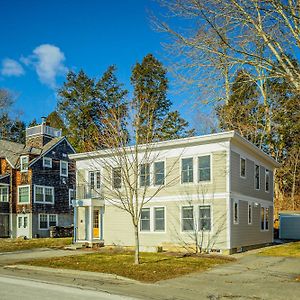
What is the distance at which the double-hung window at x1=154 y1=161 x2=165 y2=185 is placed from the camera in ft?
80.2

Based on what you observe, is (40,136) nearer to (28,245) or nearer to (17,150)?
(17,150)

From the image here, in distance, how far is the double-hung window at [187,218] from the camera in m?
23.0

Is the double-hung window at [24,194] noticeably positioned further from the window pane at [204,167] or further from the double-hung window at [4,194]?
the window pane at [204,167]

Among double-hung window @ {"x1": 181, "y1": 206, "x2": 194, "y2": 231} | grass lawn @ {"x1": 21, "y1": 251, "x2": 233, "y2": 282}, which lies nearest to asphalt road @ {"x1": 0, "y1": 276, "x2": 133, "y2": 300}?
grass lawn @ {"x1": 21, "y1": 251, "x2": 233, "y2": 282}

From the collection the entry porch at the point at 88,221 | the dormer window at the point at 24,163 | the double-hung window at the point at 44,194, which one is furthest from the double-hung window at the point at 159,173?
the dormer window at the point at 24,163

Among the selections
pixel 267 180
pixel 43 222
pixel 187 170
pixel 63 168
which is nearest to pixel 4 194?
pixel 43 222

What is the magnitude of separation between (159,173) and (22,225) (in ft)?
66.6

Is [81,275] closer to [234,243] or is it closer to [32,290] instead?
[32,290]

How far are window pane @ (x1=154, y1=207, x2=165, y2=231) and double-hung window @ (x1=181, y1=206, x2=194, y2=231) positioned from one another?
1.32m

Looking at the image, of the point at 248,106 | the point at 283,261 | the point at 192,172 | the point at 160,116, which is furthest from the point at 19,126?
the point at 283,261

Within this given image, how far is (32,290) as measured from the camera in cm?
1096

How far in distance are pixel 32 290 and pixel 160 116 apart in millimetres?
40056

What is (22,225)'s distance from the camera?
1558 inches

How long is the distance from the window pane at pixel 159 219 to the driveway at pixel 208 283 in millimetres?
7197
